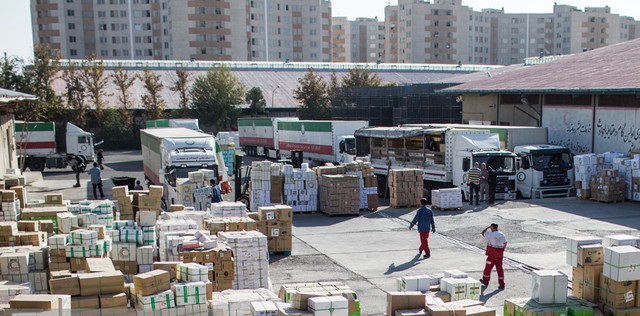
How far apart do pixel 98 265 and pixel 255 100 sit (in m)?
56.2

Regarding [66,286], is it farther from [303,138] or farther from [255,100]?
[255,100]

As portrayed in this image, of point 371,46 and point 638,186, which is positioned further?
point 371,46

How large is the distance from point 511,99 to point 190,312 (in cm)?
3027

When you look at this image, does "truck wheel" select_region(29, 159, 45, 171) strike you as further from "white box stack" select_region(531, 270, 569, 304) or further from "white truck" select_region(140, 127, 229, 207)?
"white box stack" select_region(531, 270, 569, 304)

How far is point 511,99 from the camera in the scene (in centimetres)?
3691

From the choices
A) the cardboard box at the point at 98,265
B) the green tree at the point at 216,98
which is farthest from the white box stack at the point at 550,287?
the green tree at the point at 216,98

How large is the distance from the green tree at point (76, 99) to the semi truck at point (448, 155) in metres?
39.3

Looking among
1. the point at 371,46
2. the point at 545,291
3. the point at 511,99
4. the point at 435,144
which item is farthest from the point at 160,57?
the point at 545,291

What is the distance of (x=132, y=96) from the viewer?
67000 millimetres

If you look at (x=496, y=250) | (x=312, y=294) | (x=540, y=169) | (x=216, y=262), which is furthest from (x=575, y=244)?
(x=540, y=169)

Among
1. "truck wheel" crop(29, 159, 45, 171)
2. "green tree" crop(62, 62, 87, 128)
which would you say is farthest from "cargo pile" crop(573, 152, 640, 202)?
"green tree" crop(62, 62, 87, 128)

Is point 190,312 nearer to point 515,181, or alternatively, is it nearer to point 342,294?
point 342,294

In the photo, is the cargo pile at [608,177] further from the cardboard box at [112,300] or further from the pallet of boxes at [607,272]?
the cardboard box at [112,300]

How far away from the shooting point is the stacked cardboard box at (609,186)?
990 inches
